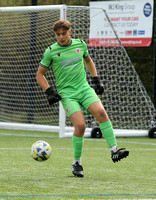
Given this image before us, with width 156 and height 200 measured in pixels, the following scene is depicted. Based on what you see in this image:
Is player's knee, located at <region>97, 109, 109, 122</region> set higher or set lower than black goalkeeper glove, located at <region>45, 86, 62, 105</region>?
lower

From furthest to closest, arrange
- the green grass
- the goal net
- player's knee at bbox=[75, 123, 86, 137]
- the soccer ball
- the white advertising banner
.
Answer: the white advertising banner → the goal net → the soccer ball → player's knee at bbox=[75, 123, 86, 137] → the green grass

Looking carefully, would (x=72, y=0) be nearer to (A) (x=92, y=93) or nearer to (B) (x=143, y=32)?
(B) (x=143, y=32)

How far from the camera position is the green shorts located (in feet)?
20.6

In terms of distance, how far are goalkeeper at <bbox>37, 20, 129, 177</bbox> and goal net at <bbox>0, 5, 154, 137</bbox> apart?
458cm

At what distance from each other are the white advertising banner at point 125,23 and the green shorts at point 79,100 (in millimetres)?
5965

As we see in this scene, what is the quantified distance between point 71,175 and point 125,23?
6.72m

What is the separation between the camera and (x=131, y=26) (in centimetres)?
1246

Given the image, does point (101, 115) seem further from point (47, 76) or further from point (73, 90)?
point (47, 76)

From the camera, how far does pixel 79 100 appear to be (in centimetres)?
638

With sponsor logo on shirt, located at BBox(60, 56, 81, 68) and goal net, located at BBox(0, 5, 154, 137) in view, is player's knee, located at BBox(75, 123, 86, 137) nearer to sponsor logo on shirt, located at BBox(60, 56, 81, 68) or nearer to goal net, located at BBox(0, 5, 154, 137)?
sponsor logo on shirt, located at BBox(60, 56, 81, 68)

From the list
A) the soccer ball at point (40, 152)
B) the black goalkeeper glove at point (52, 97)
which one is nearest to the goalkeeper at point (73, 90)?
the black goalkeeper glove at point (52, 97)

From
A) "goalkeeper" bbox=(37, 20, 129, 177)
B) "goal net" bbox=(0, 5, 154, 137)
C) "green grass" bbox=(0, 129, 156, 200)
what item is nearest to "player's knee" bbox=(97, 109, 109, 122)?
"goalkeeper" bbox=(37, 20, 129, 177)

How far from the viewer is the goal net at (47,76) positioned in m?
12.0

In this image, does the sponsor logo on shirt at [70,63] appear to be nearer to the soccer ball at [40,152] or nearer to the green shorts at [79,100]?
the green shorts at [79,100]
